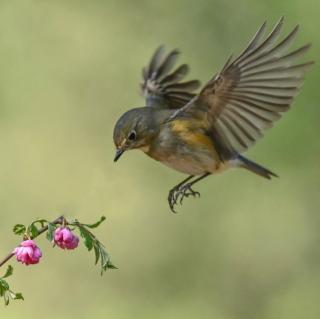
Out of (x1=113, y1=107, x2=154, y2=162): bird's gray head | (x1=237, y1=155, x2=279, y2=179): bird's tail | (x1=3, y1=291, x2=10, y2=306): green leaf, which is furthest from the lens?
(x1=237, y1=155, x2=279, y2=179): bird's tail

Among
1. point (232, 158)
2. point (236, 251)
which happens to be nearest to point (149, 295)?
point (236, 251)

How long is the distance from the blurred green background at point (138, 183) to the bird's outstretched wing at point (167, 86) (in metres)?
2.07

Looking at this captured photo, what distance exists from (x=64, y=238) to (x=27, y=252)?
111 mm

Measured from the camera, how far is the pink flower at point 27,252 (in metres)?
3.11

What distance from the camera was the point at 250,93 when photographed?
445cm

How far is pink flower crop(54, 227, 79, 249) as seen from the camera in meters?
3.12

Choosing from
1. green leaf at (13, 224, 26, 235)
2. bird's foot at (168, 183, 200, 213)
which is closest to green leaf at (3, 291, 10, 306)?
green leaf at (13, 224, 26, 235)

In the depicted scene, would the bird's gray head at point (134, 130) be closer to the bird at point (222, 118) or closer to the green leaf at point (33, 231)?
the bird at point (222, 118)

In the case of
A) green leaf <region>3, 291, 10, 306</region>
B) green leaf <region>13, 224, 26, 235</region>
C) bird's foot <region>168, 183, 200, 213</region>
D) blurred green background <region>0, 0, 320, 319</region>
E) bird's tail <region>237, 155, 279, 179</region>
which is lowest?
green leaf <region>3, 291, 10, 306</region>

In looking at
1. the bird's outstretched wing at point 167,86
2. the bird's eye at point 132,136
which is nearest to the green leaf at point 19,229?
the bird's eye at point 132,136

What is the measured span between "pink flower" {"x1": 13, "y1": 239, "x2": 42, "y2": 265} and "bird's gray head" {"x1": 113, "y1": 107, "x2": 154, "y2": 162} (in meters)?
1.35

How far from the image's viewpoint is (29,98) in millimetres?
8719

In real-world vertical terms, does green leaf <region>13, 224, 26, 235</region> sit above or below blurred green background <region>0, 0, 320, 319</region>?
below

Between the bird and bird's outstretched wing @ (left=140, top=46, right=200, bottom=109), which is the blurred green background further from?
the bird
